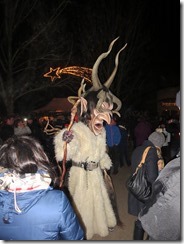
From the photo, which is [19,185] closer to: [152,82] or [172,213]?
[172,213]

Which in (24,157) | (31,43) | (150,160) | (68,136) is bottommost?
(150,160)

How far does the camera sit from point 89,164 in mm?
3805

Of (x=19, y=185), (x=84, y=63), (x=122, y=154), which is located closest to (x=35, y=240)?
(x=19, y=185)

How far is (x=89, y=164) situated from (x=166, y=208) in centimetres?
243

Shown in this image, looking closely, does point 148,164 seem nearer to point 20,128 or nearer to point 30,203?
point 30,203

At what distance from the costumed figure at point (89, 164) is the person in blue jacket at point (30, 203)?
5.34 ft

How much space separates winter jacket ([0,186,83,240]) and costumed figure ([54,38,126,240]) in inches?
66.4

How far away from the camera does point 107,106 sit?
4176 mm

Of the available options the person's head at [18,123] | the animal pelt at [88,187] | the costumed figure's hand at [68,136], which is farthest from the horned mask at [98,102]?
the person's head at [18,123]

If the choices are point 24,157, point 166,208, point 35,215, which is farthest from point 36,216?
point 166,208

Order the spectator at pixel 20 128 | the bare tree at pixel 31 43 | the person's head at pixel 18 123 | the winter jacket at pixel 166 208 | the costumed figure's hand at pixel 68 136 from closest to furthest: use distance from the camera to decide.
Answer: the winter jacket at pixel 166 208
the costumed figure's hand at pixel 68 136
the spectator at pixel 20 128
the person's head at pixel 18 123
the bare tree at pixel 31 43

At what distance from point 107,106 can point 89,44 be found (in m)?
11.3

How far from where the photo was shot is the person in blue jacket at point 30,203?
5.79 feet

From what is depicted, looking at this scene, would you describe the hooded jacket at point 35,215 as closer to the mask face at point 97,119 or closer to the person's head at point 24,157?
the person's head at point 24,157
